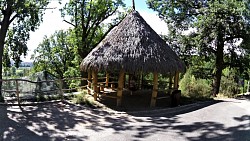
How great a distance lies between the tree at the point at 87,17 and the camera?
21156 mm

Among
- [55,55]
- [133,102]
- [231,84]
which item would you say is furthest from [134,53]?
[55,55]

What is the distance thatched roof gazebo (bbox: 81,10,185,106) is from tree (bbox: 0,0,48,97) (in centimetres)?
492

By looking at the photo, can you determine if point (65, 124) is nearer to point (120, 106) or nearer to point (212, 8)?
point (120, 106)

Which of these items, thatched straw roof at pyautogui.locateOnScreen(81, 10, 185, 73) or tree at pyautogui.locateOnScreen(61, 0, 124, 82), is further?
tree at pyautogui.locateOnScreen(61, 0, 124, 82)

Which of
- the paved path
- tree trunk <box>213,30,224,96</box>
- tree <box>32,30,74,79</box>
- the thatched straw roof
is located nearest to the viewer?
the paved path

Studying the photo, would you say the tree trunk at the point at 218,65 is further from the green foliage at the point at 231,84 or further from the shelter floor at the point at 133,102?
the shelter floor at the point at 133,102

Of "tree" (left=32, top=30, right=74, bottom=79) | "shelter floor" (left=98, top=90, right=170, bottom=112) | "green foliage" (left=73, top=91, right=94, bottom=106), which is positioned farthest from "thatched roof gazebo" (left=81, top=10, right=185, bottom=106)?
"tree" (left=32, top=30, right=74, bottom=79)

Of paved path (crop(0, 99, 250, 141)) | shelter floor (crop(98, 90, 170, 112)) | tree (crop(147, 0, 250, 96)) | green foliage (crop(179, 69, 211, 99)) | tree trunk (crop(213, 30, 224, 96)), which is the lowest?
paved path (crop(0, 99, 250, 141))

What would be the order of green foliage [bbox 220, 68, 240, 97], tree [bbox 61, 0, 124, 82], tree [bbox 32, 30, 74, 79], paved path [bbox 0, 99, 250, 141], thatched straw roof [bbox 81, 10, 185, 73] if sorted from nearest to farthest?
1. paved path [bbox 0, 99, 250, 141]
2. thatched straw roof [bbox 81, 10, 185, 73]
3. green foliage [bbox 220, 68, 240, 97]
4. tree [bbox 61, 0, 124, 82]
5. tree [bbox 32, 30, 74, 79]

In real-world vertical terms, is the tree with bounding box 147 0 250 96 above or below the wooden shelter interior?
above

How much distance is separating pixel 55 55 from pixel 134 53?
890 inches

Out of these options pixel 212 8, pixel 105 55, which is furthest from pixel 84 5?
pixel 105 55

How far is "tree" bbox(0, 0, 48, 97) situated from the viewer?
12805 mm

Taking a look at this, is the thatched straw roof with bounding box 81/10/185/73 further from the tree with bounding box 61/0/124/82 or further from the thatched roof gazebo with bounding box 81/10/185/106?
the tree with bounding box 61/0/124/82
